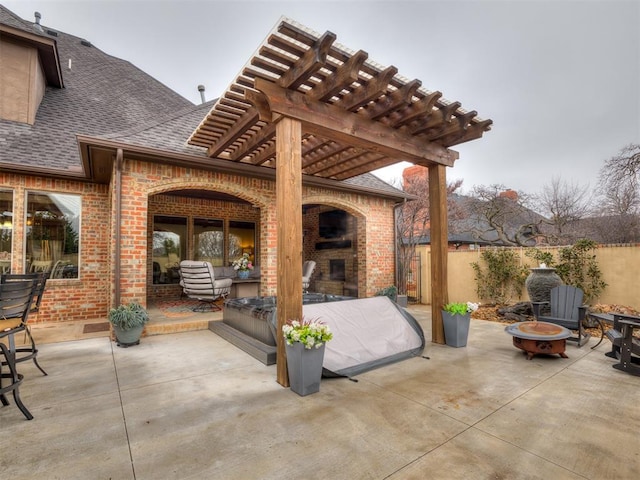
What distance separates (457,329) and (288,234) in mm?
2761

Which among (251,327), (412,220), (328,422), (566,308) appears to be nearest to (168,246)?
(251,327)

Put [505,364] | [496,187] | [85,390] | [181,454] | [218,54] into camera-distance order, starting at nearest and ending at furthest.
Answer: [181,454], [85,390], [505,364], [218,54], [496,187]

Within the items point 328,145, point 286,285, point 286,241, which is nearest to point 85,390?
point 286,285

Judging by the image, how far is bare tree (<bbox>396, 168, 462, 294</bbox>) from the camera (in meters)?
8.63

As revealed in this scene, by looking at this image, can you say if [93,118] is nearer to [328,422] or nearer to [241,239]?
[241,239]

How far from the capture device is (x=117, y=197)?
181 inches

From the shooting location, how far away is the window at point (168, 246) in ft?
27.8

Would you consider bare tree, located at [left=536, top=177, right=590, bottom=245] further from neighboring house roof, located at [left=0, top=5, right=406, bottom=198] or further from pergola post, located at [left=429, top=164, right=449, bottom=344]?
pergola post, located at [left=429, top=164, right=449, bottom=344]

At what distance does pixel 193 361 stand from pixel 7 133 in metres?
6.09

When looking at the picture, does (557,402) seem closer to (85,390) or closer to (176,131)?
(85,390)

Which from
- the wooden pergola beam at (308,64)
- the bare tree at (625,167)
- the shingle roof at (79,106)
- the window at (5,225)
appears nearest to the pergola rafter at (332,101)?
the wooden pergola beam at (308,64)

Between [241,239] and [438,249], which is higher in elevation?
[241,239]

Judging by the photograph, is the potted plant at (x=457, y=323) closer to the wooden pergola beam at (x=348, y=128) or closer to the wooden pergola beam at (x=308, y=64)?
the wooden pergola beam at (x=348, y=128)

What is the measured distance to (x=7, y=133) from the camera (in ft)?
19.4
